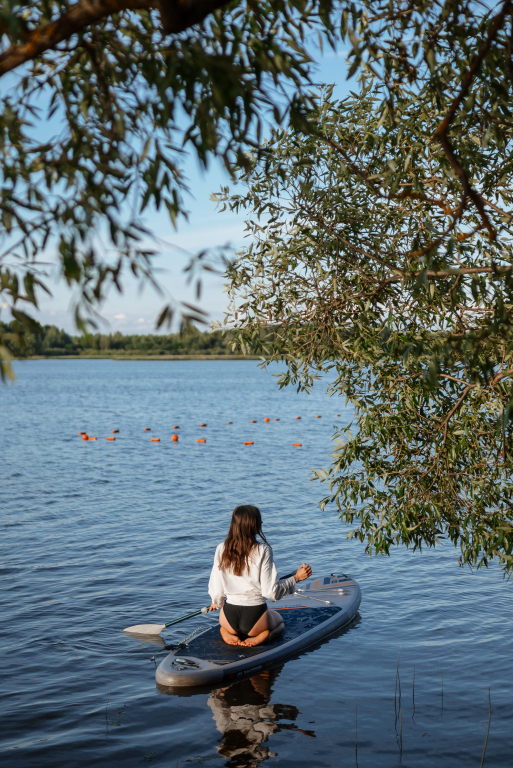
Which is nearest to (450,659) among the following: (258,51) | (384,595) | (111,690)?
(384,595)

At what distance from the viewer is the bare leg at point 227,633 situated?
26.0ft

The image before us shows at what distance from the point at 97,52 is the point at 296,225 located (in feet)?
9.35

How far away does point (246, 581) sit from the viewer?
7.51 metres

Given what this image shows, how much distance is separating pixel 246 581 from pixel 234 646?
3.37 feet

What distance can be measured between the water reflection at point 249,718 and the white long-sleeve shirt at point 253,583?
888 millimetres

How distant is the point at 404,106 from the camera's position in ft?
19.8

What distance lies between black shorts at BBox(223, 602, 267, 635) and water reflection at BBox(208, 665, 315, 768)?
0.53 m

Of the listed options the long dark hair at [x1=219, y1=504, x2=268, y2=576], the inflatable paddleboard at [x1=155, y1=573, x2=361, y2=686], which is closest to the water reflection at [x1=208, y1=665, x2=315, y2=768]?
the inflatable paddleboard at [x1=155, y1=573, x2=361, y2=686]

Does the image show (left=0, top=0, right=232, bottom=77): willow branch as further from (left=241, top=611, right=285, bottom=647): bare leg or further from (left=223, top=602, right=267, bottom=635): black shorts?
(left=241, top=611, right=285, bottom=647): bare leg

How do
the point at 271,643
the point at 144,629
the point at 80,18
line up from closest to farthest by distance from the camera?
the point at 80,18 < the point at 271,643 < the point at 144,629

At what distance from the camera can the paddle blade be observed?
895cm

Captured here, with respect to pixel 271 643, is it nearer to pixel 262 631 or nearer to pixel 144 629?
pixel 262 631

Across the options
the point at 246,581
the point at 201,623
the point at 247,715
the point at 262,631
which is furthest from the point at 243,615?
the point at 201,623

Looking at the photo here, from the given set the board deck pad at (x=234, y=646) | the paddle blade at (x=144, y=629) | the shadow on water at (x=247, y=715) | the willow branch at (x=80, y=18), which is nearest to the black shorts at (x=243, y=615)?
the board deck pad at (x=234, y=646)
